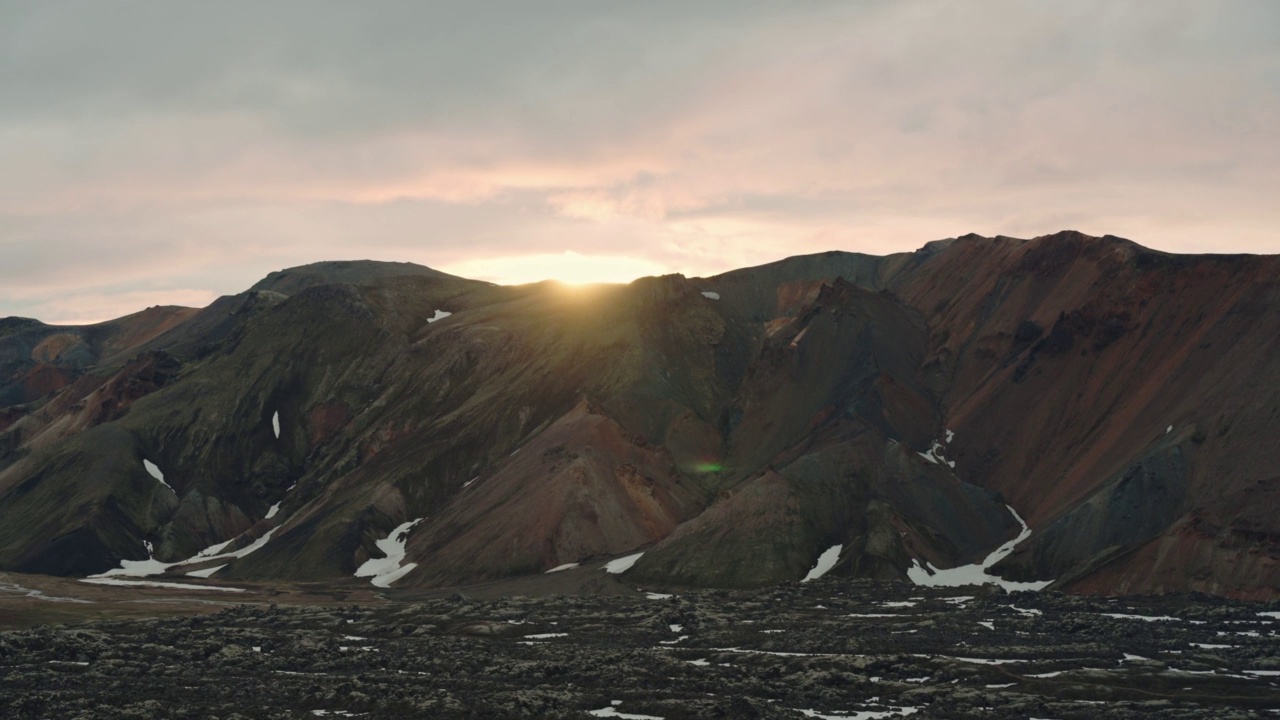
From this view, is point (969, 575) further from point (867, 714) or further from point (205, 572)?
point (205, 572)

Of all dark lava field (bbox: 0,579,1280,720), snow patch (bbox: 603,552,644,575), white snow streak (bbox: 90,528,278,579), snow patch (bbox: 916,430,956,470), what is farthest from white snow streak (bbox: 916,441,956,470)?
white snow streak (bbox: 90,528,278,579)

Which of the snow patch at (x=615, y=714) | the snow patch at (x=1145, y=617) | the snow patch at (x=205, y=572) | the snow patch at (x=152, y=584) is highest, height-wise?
the snow patch at (x=1145, y=617)

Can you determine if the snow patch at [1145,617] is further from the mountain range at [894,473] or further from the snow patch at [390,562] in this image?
the snow patch at [390,562]

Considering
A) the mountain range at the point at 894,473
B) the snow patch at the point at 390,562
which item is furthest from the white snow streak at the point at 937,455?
the snow patch at the point at 390,562

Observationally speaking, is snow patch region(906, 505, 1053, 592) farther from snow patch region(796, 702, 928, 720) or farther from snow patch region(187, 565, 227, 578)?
snow patch region(187, 565, 227, 578)

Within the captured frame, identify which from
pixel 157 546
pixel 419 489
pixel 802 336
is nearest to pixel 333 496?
pixel 419 489

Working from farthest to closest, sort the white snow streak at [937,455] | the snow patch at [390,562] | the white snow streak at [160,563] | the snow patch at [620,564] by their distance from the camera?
the white snow streak at [160,563] → the snow patch at [390,562] → the white snow streak at [937,455] → the snow patch at [620,564]
